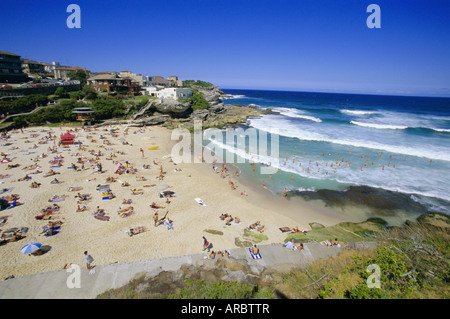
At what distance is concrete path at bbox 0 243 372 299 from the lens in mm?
8109

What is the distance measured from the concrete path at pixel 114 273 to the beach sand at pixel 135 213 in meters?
1.06

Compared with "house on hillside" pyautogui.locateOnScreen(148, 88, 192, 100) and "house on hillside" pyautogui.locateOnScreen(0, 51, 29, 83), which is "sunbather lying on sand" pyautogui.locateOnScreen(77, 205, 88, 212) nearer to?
"house on hillside" pyautogui.locateOnScreen(148, 88, 192, 100)

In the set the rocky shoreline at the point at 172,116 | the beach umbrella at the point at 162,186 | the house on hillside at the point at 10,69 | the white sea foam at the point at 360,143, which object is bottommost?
the beach umbrella at the point at 162,186

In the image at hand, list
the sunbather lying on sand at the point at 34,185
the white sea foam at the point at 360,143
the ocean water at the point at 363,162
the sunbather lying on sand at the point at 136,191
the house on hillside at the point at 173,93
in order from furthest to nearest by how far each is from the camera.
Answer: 1. the house on hillside at the point at 173,93
2. the white sea foam at the point at 360,143
3. the ocean water at the point at 363,162
4. the sunbather lying on sand at the point at 136,191
5. the sunbather lying on sand at the point at 34,185

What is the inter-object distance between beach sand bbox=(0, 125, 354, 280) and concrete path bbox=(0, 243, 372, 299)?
3.47ft

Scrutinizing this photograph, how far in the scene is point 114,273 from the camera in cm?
902

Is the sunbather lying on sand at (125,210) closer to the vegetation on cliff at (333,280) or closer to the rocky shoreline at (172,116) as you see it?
the vegetation on cliff at (333,280)

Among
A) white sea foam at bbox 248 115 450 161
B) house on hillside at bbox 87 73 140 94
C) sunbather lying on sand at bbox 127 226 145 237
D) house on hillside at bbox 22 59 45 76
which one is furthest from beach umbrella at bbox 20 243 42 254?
house on hillside at bbox 22 59 45 76

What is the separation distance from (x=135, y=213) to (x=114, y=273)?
5.68m

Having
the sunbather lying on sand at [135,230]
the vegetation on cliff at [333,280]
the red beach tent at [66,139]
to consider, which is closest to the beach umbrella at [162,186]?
the sunbather lying on sand at [135,230]

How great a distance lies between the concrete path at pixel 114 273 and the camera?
811 centimetres

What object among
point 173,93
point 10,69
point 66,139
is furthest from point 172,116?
point 10,69

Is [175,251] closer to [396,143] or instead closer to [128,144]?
[128,144]

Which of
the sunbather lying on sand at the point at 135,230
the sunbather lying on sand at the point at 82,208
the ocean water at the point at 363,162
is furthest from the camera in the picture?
the ocean water at the point at 363,162
